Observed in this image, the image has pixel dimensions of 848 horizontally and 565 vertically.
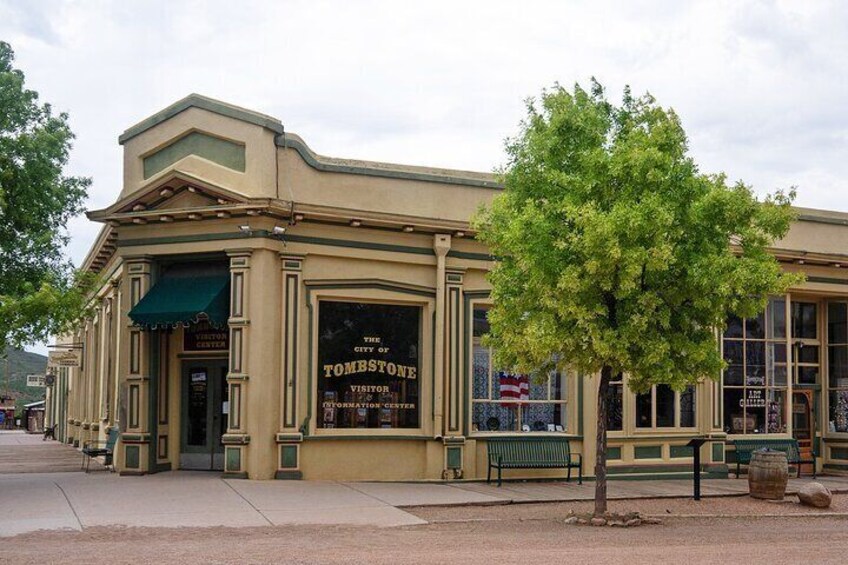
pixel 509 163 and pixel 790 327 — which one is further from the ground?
pixel 509 163

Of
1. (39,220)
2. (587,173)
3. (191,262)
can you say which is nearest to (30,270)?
(39,220)

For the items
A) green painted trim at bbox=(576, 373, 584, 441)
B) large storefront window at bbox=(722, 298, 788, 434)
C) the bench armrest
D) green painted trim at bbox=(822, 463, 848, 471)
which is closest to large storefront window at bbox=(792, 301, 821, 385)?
large storefront window at bbox=(722, 298, 788, 434)

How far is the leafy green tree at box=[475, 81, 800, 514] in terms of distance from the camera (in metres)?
14.0

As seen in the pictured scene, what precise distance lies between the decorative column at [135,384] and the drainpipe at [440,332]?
5.28 metres

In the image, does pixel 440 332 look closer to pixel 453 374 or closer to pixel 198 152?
pixel 453 374

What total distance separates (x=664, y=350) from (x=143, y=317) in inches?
358

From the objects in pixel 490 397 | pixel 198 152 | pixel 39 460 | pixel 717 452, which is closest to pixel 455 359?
pixel 490 397

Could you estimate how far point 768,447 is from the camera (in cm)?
2230

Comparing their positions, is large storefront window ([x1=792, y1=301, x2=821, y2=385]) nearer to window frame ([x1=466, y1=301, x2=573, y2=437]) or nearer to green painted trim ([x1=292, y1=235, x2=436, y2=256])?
window frame ([x1=466, y1=301, x2=573, y2=437])

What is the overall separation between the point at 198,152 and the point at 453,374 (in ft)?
20.6

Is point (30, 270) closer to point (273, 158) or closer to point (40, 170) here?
point (40, 170)

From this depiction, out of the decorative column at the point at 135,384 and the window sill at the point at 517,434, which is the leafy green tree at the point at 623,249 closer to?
the window sill at the point at 517,434

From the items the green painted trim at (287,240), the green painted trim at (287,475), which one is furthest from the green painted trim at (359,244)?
the green painted trim at (287,475)

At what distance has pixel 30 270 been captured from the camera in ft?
86.1
